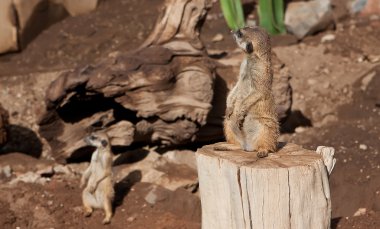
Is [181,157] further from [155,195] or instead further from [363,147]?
[363,147]

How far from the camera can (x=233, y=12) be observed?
827cm

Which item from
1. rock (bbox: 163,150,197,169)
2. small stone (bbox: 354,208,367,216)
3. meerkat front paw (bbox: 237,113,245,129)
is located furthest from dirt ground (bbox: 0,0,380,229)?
meerkat front paw (bbox: 237,113,245,129)

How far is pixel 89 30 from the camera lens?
923cm

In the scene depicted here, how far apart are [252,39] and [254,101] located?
34 centimetres

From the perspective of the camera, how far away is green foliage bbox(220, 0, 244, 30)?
8188mm

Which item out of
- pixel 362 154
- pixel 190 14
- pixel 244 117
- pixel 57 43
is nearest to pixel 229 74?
pixel 190 14

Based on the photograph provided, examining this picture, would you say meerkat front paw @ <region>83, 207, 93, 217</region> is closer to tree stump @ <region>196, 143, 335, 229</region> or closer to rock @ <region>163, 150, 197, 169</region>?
rock @ <region>163, 150, 197, 169</region>

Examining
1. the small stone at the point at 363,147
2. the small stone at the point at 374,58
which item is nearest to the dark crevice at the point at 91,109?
the small stone at the point at 363,147

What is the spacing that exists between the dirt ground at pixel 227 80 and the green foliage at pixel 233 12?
37 cm

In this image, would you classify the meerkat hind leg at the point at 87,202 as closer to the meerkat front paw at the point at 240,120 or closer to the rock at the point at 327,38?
the meerkat front paw at the point at 240,120

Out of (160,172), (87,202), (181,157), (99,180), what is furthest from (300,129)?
Answer: (87,202)

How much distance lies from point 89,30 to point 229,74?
302cm

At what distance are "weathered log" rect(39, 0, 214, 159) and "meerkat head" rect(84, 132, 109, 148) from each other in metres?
0.30

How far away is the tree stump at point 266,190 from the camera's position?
11.9 ft
